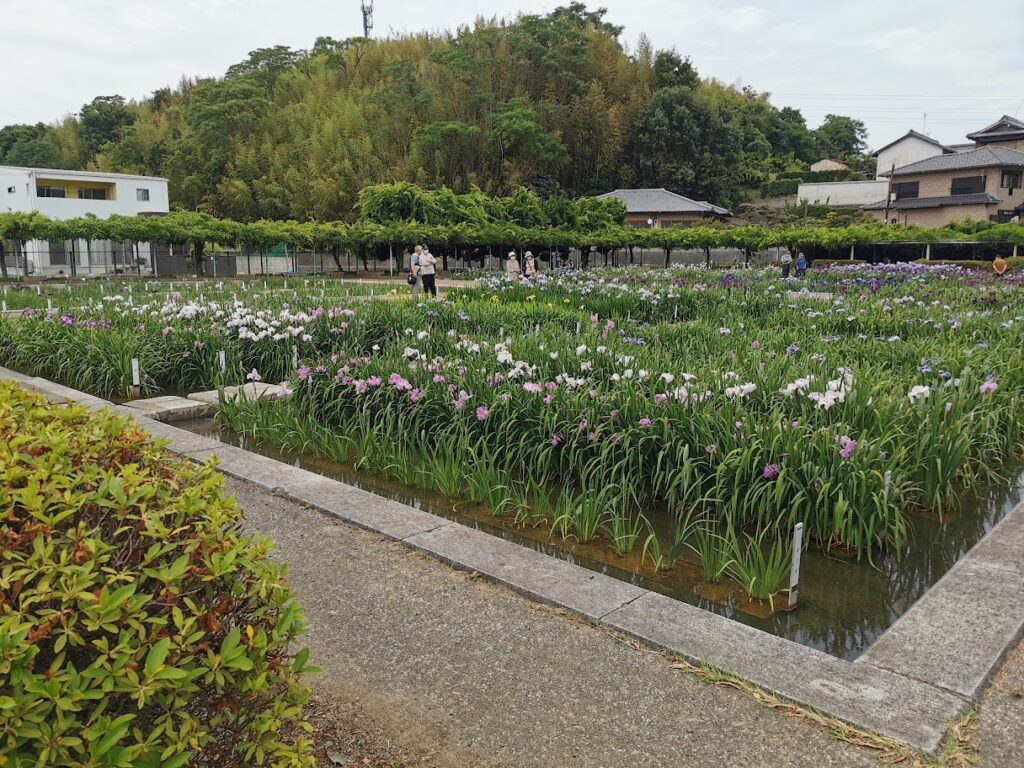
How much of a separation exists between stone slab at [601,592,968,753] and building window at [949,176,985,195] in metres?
46.6

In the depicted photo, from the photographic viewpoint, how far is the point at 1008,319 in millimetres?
8594

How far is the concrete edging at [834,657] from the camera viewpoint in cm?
225

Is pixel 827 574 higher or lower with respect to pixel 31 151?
lower

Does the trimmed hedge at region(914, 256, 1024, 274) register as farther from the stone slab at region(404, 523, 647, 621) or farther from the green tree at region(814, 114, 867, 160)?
the green tree at region(814, 114, 867, 160)

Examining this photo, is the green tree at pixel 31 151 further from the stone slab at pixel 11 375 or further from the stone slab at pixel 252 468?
the stone slab at pixel 252 468

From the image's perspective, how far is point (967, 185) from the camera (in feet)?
137

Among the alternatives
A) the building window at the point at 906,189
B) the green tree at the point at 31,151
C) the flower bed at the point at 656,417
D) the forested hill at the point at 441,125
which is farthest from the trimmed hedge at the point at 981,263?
the green tree at the point at 31,151

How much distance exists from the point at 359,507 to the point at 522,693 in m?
1.86

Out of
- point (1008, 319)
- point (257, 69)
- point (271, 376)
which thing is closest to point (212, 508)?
point (271, 376)

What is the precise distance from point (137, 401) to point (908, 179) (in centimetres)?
4706

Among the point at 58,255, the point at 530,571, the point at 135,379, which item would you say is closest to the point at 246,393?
the point at 135,379

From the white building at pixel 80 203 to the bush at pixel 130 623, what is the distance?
1347 inches

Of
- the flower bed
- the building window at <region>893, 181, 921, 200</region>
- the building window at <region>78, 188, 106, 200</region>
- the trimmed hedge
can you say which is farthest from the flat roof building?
the flower bed

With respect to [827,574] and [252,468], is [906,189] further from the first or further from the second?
[252,468]
